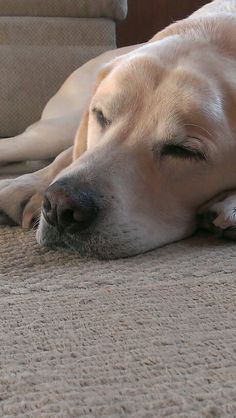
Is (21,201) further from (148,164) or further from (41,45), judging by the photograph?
(41,45)

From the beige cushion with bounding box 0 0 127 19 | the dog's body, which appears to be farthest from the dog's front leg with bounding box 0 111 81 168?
the beige cushion with bounding box 0 0 127 19

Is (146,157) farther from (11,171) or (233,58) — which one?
(11,171)

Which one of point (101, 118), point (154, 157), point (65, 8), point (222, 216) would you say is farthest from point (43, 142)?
point (65, 8)

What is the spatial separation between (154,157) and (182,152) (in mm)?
70

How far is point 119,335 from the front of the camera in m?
1.03

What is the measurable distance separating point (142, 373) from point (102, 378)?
6 centimetres

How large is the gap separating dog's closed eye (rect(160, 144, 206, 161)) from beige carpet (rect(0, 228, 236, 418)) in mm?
230

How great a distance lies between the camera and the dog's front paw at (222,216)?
1535 millimetres

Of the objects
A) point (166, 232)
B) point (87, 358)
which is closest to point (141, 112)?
point (166, 232)

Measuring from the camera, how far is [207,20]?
71.6 inches

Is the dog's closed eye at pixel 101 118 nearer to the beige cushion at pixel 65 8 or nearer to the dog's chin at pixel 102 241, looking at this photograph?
the dog's chin at pixel 102 241

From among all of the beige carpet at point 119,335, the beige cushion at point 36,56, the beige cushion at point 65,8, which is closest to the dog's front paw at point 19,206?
the beige carpet at point 119,335

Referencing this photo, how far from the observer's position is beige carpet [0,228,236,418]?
32.7 inches

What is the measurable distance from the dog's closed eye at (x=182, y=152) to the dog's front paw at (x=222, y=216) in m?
0.12
